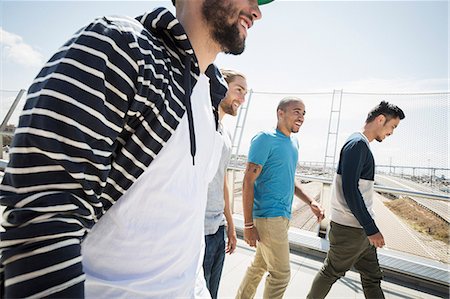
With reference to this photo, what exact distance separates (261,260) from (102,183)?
82.4 inches

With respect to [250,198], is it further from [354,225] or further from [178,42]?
[178,42]

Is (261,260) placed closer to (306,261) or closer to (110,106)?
(306,261)

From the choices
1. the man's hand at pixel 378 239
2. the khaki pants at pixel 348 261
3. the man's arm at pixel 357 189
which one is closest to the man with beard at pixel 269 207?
the khaki pants at pixel 348 261

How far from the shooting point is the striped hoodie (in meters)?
0.38

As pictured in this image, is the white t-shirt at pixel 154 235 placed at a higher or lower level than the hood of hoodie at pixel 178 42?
lower

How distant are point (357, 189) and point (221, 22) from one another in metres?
1.78

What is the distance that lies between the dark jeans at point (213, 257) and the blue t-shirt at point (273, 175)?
0.49 m

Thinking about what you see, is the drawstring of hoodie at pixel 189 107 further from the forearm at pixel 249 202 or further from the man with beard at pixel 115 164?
Result: the forearm at pixel 249 202

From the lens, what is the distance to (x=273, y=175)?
7.22 feet

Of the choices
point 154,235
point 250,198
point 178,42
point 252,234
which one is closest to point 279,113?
point 250,198

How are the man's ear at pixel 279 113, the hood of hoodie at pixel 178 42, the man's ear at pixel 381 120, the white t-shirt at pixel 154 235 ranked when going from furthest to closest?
the man's ear at pixel 279 113 < the man's ear at pixel 381 120 < the hood of hoodie at pixel 178 42 < the white t-shirt at pixel 154 235

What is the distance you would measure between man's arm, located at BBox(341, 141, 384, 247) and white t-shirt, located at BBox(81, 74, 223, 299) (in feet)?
5.61

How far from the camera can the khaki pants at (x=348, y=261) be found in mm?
2107

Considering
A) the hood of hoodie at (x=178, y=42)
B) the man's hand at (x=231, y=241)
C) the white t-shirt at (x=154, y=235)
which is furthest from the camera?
the man's hand at (x=231, y=241)
